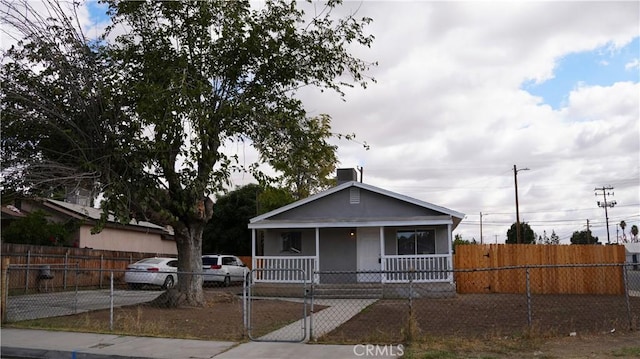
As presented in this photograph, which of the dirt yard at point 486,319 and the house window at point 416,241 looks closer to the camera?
the dirt yard at point 486,319

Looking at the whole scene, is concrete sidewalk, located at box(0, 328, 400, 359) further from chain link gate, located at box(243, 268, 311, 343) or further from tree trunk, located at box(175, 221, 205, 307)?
tree trunk, located at box(175, 221, 205, 307)

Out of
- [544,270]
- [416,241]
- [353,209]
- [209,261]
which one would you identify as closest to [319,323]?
[353,209]

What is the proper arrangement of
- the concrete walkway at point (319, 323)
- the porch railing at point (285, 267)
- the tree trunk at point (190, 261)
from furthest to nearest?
the porch railing at point (285, 267) < the tree trunk at point (190, 261) < the concrete walkway at point (319, 323)

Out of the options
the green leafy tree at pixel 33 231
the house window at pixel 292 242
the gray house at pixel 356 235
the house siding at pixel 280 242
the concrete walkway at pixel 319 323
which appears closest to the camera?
the concrete walkway at pixel 319 323

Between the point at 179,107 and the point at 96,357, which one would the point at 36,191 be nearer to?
the point at 179,107

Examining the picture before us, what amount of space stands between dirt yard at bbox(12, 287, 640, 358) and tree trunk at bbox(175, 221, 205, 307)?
531 mm

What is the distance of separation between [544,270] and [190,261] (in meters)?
14.2

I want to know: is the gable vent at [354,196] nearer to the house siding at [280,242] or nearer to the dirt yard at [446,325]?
the house siding at [280,242]

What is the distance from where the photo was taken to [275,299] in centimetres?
1978

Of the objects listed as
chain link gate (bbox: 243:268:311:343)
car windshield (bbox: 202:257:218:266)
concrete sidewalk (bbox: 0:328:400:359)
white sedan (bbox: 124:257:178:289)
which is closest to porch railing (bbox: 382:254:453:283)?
chain link gate (bbox: 243:268:311:343)

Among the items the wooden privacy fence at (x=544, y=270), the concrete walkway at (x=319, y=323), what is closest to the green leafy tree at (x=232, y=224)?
the wooden privacy fence at (x=544, y=270)

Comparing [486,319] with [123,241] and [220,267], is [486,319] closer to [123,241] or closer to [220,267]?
[220,267]

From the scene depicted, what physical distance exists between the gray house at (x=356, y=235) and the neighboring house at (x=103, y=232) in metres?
6.88

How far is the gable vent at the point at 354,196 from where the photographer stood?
22.5 m
